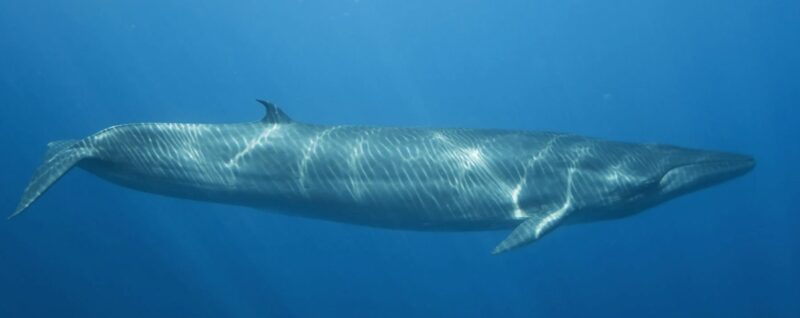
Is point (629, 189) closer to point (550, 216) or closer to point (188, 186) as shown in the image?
point (550, 216)

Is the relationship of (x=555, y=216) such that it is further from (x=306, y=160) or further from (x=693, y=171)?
(x=306, y=160)

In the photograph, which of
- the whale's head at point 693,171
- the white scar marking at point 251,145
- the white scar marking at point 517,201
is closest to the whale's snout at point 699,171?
the whale's head at point 693,171

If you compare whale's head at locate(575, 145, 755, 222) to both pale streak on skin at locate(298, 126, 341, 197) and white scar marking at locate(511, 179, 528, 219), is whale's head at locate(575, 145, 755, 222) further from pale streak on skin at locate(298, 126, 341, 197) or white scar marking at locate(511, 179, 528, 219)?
pale streak on skin at locate(298, 126, 341, 197)

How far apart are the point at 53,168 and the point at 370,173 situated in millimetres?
4651

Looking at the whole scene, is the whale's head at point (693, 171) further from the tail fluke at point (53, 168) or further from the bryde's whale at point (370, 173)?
the tail fluke at point (53, 168)

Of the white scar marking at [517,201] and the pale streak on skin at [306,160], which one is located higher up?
the pale streak on skin at [306,160]

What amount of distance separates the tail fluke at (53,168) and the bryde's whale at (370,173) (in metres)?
0.02

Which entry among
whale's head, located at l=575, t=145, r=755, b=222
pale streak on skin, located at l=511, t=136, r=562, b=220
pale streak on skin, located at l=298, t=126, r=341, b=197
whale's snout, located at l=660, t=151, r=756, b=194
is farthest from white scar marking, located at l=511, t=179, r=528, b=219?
pale streak on skin, located at l=298, t=126, r=341, b=197

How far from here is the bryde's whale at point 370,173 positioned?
28.7 ft

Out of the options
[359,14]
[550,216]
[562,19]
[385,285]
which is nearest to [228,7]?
[359,14]

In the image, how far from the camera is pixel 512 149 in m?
9.27

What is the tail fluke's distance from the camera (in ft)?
27.6

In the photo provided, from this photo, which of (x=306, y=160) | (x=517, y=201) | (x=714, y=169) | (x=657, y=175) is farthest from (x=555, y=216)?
(x=306, y=160)

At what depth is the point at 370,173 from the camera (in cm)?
877
